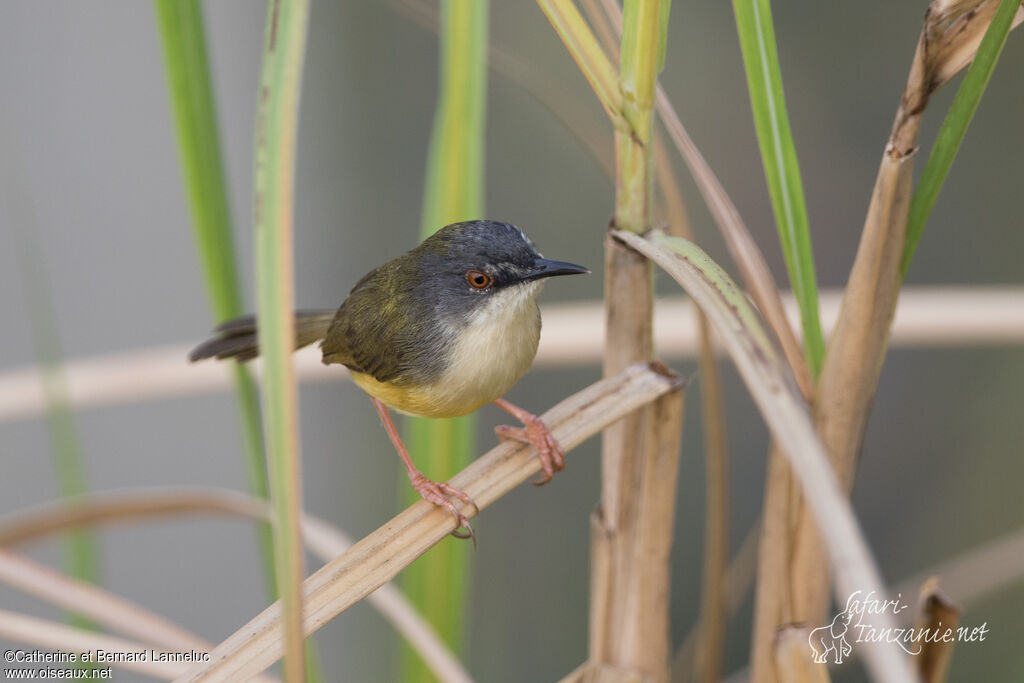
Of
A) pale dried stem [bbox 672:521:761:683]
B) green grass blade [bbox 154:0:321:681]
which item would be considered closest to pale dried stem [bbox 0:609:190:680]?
green grass blade [bbox 154:0:321:681]

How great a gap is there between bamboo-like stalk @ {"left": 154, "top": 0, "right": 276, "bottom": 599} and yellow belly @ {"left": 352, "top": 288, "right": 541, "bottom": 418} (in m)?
0.26

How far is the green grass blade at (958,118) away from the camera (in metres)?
0.81

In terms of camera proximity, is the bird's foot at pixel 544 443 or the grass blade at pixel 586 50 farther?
the bird's foot at pixel 544 443

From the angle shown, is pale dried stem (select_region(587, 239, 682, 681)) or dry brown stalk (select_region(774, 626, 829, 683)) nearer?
dry brown stalk (select_region(774, 626, 829, 683))

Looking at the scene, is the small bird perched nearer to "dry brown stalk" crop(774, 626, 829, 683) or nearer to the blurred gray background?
"dry brown stalk" crop(774, 626, 829, 683)

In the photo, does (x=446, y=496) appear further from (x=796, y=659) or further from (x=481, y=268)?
(x=796, y=659)

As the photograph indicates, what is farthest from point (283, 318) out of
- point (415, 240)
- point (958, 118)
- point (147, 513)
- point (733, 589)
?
point (415, 240)

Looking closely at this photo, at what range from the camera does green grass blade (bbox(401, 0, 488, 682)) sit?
Answer: 3.79 ft

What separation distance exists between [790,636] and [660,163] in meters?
0.62

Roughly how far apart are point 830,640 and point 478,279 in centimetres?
74

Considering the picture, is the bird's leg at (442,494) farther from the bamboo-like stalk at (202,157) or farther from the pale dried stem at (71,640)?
the pale dried stem at (71,640)

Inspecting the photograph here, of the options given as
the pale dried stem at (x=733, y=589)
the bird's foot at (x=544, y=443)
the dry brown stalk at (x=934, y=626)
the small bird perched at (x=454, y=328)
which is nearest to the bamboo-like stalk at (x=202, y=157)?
the small bird perched at (x=454, y=328)

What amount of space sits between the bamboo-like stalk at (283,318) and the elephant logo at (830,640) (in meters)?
0.43

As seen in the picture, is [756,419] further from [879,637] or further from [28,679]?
[879,637]
